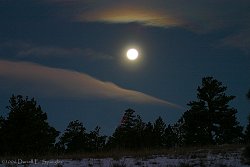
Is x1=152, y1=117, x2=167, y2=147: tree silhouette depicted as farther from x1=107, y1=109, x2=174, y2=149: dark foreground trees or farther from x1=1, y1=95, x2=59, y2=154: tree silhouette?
x1=1, y1=95, x2=59, y2=154: tree silhouette

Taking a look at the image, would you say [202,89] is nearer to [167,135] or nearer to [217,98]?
[217,98]

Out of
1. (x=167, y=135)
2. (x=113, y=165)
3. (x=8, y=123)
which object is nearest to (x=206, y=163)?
(x=113, y=165)

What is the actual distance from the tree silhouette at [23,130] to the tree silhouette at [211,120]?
60.1ft

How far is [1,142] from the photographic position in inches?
Answer: 2133

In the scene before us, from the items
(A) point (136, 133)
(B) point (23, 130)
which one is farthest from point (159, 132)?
(B) point (23, 130)

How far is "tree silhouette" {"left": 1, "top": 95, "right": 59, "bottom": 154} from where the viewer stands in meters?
53.4

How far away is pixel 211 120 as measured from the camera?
178 ft

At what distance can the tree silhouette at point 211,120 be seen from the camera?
2112 inches

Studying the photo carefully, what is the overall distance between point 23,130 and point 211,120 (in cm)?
2364

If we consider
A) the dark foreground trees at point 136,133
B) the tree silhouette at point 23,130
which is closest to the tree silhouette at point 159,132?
the dark foreground trees at point 136,133

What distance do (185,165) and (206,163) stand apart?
117cm

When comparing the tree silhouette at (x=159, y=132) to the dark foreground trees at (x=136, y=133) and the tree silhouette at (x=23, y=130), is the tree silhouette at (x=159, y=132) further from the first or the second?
the tree silhouette at (x=23, y=130)

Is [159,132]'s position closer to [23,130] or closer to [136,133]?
[136,133]

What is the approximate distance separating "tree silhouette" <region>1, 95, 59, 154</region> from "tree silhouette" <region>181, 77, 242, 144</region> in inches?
721
